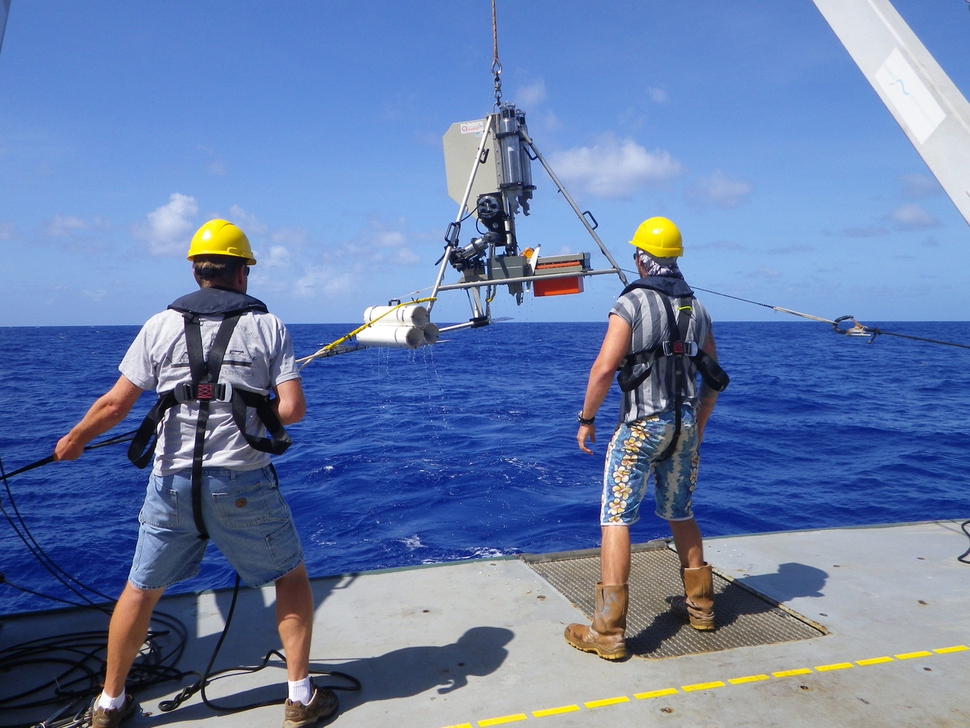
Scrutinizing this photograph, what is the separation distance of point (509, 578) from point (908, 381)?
937 inches

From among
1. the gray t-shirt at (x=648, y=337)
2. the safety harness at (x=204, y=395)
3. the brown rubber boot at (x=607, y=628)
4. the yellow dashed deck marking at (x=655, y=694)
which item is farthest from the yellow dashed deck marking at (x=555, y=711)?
the safety harness at (x=204, y=395)

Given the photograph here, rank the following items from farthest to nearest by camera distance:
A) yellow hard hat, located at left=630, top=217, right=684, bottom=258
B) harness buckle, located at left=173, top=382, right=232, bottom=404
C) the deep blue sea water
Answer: the deep blue sea water → yellow hard hat, located at left=630, top=217, right=684, bottom=258 → harness buckle, located at left=173, top=382, right=232, bottom=404

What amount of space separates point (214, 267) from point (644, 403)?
6.27 feet

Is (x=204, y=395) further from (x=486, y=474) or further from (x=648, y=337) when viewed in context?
(x=486, y=474)

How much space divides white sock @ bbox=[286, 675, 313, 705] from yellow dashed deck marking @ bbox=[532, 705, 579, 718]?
846mm

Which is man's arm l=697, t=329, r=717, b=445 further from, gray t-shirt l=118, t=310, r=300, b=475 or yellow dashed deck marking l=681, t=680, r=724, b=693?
gray t-shirt l=118, t=310, r=300, b=475

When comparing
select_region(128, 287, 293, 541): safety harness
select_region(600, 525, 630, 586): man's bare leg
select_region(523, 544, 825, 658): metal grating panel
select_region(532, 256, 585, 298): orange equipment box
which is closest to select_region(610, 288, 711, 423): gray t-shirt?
select_region(600, 525, 630, 586): man's bare leg

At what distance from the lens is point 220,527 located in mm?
2457

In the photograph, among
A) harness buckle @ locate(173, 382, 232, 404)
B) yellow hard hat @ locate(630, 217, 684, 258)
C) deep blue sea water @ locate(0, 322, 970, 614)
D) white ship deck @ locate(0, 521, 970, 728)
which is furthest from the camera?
deep blue sea water @ locate(0, 322, 970, 614)

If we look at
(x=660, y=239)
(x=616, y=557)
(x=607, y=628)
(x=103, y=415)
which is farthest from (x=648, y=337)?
(x=103, y=415)

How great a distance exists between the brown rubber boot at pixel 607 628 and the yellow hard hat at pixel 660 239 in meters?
1.58

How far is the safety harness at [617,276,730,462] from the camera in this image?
308 cm

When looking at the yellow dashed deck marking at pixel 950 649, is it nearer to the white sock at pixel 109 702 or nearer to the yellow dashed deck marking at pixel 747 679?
the yellow dashed deck marking at pixel 747 679

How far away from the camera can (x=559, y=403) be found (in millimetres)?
18062
